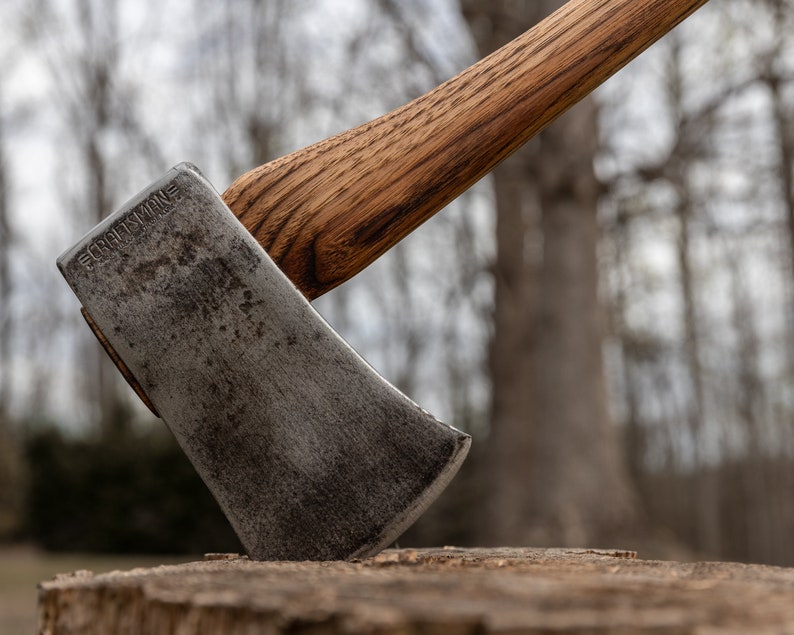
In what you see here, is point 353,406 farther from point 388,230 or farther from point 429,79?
point 429,79

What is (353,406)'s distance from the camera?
1322mm

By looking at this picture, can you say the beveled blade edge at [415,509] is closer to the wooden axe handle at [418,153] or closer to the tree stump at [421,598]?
the tree stump at [421,598]

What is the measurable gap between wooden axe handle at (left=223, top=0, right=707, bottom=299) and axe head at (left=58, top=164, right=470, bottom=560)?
15 centimetres

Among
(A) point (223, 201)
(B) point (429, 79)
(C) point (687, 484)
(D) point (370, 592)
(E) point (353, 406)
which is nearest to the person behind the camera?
(D) point (370, 592)

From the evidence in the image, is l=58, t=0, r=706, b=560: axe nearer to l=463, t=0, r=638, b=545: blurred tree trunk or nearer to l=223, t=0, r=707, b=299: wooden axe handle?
l=223, t=0, r=707, b=299: wooden axe handle

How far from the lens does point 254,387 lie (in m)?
1.33

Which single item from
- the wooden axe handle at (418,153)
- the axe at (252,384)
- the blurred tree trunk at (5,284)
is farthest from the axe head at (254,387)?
the blurred tree trunk at (5,284)

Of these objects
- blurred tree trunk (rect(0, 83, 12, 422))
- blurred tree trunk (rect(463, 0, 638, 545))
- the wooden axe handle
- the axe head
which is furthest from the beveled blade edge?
blurred tree trunk (rect(0, 83, 12, 422))

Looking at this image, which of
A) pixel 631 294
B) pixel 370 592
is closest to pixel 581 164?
pixel 370 592

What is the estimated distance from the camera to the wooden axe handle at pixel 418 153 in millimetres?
1502

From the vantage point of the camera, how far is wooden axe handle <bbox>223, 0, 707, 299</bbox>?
1.50 meters

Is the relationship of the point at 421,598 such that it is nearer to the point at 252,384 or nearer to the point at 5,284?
the point at 252,384

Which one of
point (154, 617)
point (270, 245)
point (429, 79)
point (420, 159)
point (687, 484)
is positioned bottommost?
point (687, 484)

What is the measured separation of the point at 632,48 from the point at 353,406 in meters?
0.87
